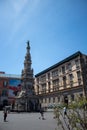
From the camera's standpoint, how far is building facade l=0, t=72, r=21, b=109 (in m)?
60.3

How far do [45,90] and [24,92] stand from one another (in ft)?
37.0

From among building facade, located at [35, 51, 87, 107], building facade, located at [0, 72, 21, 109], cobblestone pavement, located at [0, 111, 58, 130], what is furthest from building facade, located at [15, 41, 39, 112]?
cobblestone pavement, located at [0, 111, 58, 130]

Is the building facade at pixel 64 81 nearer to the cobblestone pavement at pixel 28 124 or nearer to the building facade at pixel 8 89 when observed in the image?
the building facade at pixel 8 89

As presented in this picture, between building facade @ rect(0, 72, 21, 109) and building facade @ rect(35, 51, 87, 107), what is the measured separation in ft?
39.7

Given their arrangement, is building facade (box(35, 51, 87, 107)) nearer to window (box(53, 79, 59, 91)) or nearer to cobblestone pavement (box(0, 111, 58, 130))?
window (box(53, 79, 59, 91))

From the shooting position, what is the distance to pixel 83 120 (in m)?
5.45

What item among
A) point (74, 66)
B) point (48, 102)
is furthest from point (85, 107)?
point (48, 102)

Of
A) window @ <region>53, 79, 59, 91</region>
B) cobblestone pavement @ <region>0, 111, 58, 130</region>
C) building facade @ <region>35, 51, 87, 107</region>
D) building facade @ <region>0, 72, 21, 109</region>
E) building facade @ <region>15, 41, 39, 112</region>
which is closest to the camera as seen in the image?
cobblestone pavement @ <region>0, 111, 58, 130</region>

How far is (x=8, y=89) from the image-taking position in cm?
6172

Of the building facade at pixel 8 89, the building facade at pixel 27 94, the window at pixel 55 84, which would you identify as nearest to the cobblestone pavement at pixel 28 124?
the building facade at pixel 27 94

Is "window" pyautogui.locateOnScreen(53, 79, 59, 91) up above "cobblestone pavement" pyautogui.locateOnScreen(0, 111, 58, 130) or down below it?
above

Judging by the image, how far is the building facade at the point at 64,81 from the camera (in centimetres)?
3719

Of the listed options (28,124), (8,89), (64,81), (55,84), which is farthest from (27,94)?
(28,124)

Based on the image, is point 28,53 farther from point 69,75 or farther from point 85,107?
point 85,107
